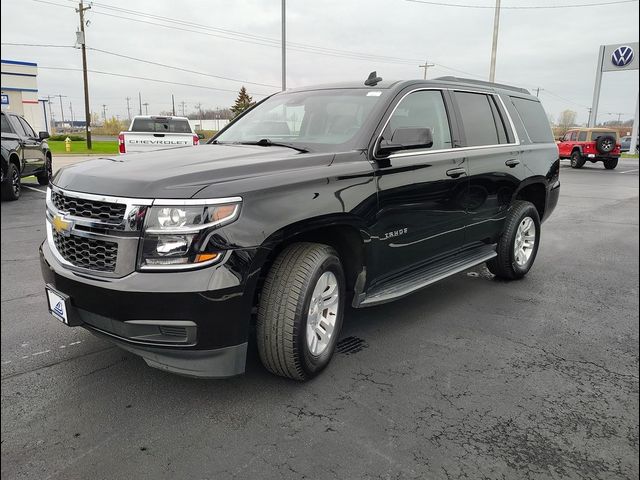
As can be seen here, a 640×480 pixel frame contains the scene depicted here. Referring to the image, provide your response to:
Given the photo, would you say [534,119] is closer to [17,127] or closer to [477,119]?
[477,119]

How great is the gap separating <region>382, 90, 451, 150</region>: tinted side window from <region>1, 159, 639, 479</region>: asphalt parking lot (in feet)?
4.85

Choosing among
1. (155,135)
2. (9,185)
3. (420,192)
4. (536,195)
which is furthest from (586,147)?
(9,185)

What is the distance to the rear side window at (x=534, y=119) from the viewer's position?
5.32 meters

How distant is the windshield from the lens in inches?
142

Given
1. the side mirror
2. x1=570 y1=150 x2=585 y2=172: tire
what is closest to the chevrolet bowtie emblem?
the side mirror

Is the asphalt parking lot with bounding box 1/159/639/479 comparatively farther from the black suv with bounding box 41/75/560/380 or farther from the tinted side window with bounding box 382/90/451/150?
the tinted side window with bounding box 382/90/451/150

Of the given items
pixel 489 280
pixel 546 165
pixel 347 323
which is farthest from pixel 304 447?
pixel 546 165

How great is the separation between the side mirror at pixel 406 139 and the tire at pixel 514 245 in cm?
195

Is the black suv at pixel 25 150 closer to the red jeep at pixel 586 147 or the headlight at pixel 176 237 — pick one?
the headlight at pixel 176 237

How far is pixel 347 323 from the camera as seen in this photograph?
13.2 ft

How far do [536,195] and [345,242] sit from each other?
323 cm

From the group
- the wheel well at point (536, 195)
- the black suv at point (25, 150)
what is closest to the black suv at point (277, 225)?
the wheel well at point (536, 195)

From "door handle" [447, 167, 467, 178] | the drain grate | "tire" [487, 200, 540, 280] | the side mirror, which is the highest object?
the side mirror

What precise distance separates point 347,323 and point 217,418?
1590mm
